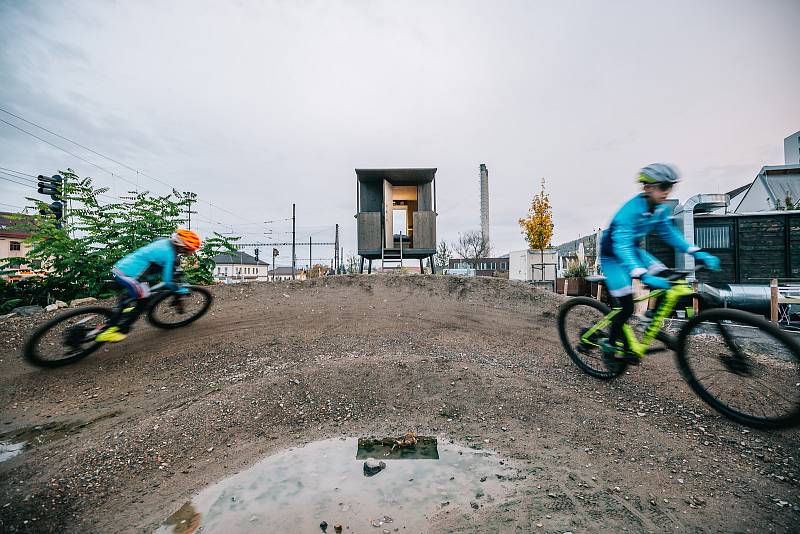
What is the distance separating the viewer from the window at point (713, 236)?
14016mm

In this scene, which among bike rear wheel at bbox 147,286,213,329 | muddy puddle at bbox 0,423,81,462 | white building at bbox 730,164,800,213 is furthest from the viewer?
white building at bbox 730,164,800,213

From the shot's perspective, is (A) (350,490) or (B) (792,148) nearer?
(A) (350,490)

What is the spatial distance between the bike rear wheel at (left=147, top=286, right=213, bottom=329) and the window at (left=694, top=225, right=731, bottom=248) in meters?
17.1

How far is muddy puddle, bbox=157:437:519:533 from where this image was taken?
10.6 feet

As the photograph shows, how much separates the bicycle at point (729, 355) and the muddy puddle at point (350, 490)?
2.04 m

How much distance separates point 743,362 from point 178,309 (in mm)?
7902

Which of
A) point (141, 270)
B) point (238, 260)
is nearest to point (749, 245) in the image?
point (141, 270)

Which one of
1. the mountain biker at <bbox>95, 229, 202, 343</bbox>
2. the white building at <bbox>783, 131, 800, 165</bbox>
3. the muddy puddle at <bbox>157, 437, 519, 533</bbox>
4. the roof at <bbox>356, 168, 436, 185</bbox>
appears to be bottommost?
the muddy puddle at <bbox>157, 437, 519, 533</bbox>

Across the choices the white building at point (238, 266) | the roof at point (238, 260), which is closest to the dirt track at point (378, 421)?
the white building at point (238, 266)

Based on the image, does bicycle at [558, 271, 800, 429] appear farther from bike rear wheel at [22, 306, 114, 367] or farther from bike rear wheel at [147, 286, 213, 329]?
bike rear wheel at [22, 306, 114, 367]

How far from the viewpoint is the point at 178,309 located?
21.4 ft

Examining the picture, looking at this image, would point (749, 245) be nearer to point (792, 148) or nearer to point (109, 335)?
point (109, 335)

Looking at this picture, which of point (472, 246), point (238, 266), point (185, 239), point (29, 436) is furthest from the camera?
point (238, 266)

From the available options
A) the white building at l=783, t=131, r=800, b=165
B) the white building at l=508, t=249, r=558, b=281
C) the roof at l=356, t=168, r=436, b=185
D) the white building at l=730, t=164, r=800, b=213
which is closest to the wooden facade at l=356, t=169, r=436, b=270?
the roof at l=356, t=168, r=436, b=185
